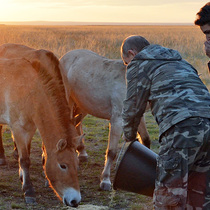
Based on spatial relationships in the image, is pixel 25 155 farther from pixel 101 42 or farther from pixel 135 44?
pixel 101 42

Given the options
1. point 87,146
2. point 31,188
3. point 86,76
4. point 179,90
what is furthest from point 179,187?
point 87,146

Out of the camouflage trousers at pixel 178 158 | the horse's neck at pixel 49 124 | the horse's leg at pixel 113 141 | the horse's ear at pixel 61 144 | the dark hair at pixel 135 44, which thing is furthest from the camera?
the horse's leg at pixel 113 141

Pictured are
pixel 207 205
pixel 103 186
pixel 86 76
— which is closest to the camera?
pixel 207 205

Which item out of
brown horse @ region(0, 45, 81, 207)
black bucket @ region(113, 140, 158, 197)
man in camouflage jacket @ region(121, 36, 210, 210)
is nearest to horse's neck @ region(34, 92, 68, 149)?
brown horse @ region(0, 45, 81, 207)

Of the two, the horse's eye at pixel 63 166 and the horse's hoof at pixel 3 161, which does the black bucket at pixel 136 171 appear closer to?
the horse's eye at pixel 63 166

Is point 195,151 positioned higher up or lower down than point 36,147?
higher up

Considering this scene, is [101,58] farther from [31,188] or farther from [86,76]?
[31,188]

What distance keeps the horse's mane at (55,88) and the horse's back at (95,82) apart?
110 cm

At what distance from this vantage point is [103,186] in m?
6.00

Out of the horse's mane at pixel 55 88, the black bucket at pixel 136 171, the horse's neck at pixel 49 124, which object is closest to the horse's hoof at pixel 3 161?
the horse's neck at pixel 49 124

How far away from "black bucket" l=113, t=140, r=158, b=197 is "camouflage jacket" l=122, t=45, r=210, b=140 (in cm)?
34

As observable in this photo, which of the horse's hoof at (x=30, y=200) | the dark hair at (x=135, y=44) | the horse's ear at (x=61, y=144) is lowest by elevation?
the horse's hoof at (x=30, y=200)

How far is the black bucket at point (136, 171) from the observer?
3.61 meters

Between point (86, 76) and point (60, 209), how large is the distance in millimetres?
2468
